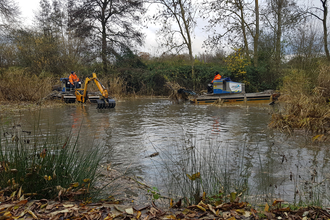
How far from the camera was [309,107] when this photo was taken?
300 inches

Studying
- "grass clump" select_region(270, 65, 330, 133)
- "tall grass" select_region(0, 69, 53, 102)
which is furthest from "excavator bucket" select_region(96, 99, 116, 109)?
"grass clump" select_region(270, 65, 330, 133)

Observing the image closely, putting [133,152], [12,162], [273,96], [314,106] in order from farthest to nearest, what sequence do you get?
1. [273,96]
2. [314,106]
3. [133,152]
4. [12,162]

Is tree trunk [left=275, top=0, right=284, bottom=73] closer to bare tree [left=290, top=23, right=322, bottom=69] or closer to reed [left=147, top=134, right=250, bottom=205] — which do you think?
bare tree [left=290, top=23, right=322, bottom=69]

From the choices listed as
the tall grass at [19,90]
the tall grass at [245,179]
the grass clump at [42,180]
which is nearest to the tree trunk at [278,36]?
the tall grass at [19,90]

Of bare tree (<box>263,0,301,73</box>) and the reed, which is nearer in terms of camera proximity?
the reed

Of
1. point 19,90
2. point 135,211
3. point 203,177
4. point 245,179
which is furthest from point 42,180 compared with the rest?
point 19,90

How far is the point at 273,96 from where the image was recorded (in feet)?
53.2

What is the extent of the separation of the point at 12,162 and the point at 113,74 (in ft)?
76.5

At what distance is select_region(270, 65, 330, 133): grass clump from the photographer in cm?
739

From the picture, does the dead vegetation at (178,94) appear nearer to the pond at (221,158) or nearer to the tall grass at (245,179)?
the pond at (221,158)

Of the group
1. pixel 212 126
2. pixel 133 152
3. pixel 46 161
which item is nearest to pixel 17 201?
pixel 46 161

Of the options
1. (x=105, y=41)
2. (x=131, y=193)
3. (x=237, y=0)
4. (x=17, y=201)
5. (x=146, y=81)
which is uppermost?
(x=237, y=0)

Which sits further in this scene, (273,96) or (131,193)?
(273,96)

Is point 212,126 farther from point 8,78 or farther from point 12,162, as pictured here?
point 8,78
